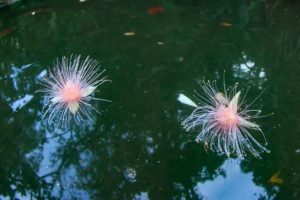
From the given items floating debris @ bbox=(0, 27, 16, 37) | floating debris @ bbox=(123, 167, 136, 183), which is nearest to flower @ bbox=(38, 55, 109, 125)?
floating debris @ bbox=(123, 167, 136, 183)

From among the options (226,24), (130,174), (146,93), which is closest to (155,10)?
(226,24)

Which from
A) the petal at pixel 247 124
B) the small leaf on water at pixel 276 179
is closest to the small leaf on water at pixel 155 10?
the petal at pixel 247 124

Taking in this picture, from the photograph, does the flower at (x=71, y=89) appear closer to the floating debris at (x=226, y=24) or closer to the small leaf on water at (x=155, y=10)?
the small leaf on water at (x=155, y=10)

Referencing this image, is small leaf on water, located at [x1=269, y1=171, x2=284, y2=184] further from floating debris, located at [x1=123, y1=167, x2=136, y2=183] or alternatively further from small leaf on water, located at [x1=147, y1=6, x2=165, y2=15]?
small leaf on water, located at [x1=147, y1=6, x2=165, y2=15]

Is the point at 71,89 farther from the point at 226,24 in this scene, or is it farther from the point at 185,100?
the point at 226,24

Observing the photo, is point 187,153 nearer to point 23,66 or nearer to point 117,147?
point 117,147
